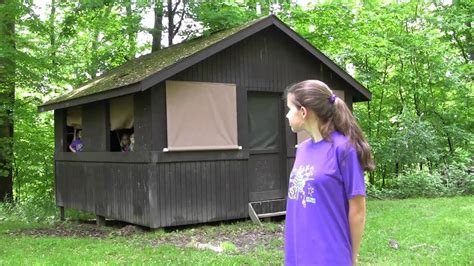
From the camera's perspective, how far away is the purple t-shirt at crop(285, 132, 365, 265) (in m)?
2.60

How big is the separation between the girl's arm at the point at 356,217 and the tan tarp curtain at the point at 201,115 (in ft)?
22.6

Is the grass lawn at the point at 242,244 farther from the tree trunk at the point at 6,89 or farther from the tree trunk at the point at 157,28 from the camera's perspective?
the tree trunk at the point at 157,28

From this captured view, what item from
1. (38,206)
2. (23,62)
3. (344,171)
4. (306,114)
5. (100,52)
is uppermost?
(100,52)

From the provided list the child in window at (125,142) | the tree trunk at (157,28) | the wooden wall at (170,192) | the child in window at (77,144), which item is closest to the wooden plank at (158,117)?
the wooden wall at (170,192)

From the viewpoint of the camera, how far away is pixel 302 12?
16.2m

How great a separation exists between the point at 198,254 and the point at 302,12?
1106 centimetres

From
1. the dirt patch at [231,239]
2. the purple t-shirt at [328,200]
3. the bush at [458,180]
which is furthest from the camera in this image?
the bush at [458,180]

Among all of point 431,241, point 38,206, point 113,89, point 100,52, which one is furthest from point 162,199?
point 100,52

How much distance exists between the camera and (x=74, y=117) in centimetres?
1298

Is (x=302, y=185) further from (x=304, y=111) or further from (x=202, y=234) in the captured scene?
(x=202, y=234)

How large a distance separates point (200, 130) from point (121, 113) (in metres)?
1.91

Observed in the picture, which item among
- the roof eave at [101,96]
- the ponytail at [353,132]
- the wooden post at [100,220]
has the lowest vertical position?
the wooden post at [100,220]

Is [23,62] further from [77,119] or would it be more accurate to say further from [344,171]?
[344,171]

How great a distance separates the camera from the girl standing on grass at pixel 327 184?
262cm
